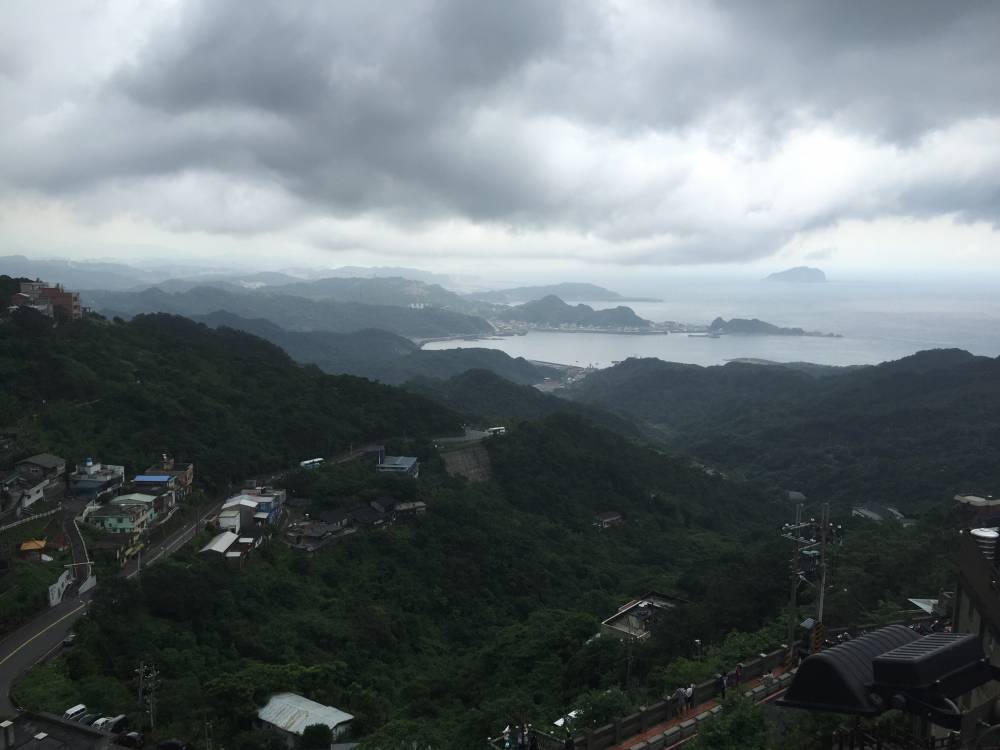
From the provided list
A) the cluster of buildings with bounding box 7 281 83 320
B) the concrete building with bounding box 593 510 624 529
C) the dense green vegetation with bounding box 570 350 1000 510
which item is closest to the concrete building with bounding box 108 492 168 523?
the cluster of buildings with bounding box 7 281 83 320

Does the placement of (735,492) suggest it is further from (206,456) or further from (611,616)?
(206,456)

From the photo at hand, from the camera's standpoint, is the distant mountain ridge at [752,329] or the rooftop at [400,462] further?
the distant mountain ridge at [752,329]

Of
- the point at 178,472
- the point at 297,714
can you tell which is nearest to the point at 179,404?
the point at 178,472

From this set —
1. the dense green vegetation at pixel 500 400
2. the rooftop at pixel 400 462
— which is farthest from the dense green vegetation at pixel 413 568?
the dense green vegetation at pixel 500 400

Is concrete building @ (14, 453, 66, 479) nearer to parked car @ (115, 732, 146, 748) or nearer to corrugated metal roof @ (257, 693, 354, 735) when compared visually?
corrugated metal roof @ (257, 693, 354, 735)

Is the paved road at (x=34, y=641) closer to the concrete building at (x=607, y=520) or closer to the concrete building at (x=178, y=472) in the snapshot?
the concrete building at (x=178, y=472)

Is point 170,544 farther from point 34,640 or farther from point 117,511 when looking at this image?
point 34,640
